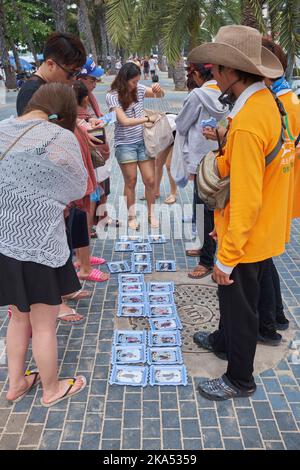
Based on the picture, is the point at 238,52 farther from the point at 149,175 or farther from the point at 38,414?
the point at 149,175

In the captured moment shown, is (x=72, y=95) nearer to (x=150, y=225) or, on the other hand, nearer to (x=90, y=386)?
(x=90, y=386)

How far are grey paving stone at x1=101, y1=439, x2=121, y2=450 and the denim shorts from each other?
127 inches

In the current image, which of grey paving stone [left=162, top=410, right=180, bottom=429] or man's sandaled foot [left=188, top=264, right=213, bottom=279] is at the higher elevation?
grey paving stone [left=162, top=410, right=180, bottom=429]

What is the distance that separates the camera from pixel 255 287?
7.79 ft

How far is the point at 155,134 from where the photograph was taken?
15.6 feet

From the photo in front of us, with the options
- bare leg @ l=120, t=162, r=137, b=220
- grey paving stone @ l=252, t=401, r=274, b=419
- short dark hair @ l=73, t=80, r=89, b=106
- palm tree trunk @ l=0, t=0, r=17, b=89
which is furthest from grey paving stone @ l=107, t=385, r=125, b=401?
palm tree trunk @ l=0, t=0, r=17, b=89

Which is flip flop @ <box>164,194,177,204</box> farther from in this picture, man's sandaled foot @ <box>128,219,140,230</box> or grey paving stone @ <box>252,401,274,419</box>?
grey paving stone @ <box>252,401,274,419</box>

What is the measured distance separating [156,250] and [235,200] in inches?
105

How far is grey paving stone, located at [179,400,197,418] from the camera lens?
8.18 feet

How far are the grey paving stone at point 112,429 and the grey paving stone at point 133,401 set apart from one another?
5.1 inches

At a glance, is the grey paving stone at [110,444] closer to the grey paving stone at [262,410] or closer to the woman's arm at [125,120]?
the grey paving stone at [262,410]

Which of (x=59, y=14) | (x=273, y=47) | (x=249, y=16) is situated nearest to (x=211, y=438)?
(x=273, y=47)

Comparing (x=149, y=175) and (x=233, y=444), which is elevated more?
(x=149, y=175)

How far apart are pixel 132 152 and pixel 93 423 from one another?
3.14 meters
